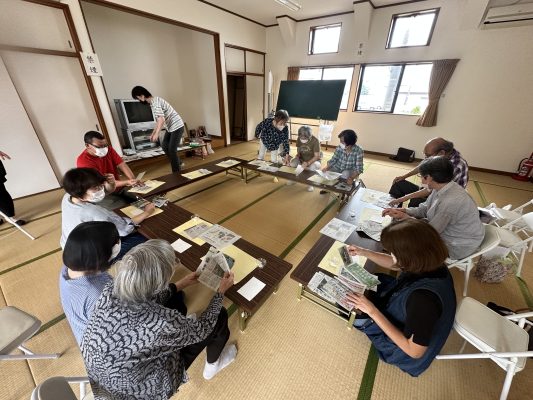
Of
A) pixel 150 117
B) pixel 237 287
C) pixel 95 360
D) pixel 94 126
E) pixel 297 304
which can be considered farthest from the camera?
pixel 150 117

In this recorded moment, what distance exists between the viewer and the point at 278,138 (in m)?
3.87

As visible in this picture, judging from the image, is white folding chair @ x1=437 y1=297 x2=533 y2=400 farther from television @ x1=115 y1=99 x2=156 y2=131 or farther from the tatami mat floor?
television @ x1=115 y1=99 x2=156 y2=131

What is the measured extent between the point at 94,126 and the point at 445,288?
16.4 feet

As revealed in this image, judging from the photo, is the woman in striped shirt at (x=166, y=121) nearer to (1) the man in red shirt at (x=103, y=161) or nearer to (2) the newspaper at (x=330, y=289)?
(1) the man in red shirt at (x=103, y=161)

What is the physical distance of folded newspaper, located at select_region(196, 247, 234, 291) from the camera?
1.33m

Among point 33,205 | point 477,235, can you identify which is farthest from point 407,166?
point 33,205

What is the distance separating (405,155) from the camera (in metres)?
5.22

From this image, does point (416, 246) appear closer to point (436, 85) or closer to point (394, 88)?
point (436, 85)

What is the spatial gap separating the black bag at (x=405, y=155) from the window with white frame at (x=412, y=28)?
2204 mm

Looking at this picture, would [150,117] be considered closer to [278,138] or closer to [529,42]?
[278,138]

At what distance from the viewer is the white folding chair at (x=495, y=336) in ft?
3.43

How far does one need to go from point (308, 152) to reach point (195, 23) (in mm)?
3691

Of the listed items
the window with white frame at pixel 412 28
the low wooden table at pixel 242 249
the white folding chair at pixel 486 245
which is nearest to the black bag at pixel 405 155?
the window with white frame at pixel 412 28

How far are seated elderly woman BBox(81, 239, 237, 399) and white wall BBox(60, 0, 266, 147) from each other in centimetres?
417
